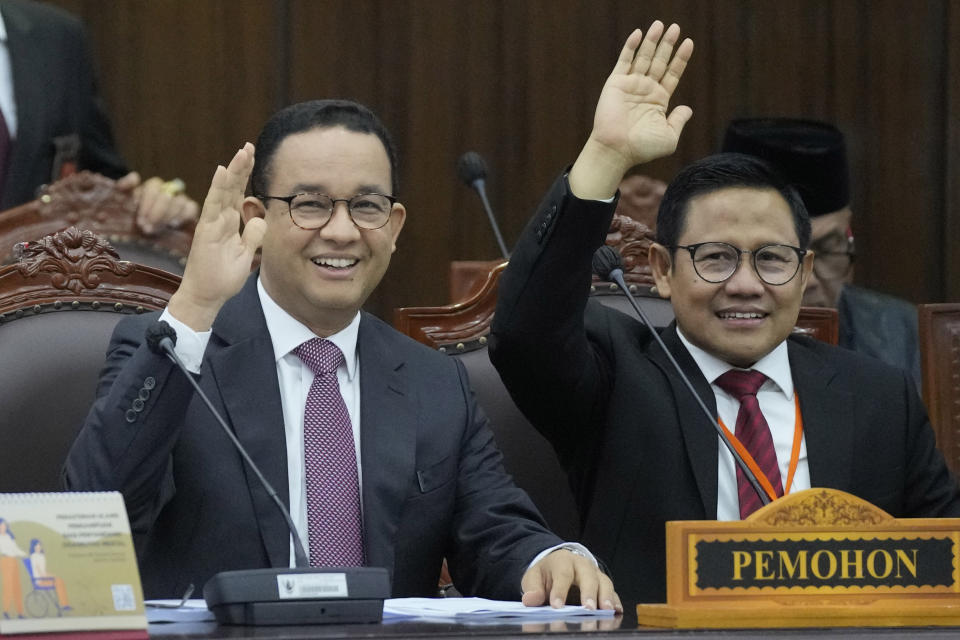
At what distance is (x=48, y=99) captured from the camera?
10.4 feet

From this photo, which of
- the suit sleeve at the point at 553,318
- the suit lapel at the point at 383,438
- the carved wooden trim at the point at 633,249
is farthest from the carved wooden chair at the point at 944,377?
the suit lapel at the point at 383,438

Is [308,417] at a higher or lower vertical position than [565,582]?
higher

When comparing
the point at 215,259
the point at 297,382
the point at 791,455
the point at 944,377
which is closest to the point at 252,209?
the point at 297,382

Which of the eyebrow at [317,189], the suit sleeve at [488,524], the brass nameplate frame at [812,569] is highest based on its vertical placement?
the eyebrow at [317,189]

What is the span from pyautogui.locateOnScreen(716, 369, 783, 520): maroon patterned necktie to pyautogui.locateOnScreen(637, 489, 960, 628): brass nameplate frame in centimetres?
55

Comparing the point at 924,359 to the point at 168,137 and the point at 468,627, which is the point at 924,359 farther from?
the point at 168,137

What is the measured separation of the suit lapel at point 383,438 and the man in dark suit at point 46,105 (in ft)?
2.86

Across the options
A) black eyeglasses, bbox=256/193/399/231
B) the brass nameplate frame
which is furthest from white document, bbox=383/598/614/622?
black eyeglasses, bbox=256/193/399/231

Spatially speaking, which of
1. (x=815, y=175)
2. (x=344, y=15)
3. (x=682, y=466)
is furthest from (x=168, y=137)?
(x=682, y=466)

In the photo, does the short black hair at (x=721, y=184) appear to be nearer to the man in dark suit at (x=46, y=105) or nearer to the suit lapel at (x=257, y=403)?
the suit lapel at (x=257, y=403)

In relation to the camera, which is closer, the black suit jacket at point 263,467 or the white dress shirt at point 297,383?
the black suit jacket at point 263,467

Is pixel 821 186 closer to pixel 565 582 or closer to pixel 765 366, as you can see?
pixel 765 366

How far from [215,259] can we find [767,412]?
90cm

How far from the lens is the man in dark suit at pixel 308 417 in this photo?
6.41 feet
